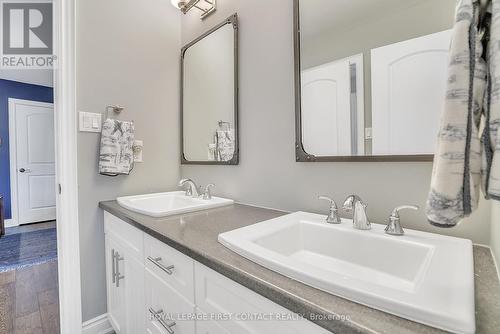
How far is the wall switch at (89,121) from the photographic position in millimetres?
1398

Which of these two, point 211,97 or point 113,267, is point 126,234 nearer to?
point 113,267

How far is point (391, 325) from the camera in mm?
367

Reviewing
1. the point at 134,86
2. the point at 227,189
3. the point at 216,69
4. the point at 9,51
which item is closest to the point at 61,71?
the point at 134,86

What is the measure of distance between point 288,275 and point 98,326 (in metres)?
1.50

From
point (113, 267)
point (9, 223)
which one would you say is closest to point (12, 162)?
point (9, 223)

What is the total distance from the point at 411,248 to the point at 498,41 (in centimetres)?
55

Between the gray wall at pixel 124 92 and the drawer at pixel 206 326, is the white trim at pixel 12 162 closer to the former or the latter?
the gray wall at pixel 124 92

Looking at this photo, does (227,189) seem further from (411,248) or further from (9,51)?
(9,51)

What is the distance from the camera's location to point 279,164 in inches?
47.7

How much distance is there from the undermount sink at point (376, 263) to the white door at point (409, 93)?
301 millimetres

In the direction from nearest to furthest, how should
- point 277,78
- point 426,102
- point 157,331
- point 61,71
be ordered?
point 426,102 → point 157,331 → point 277,78 → point 61,71

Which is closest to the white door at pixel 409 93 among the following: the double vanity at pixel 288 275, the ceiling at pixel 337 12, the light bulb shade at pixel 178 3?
the ceiling at pixel 337 12

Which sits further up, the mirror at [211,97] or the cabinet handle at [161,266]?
the mirror at [211,97]

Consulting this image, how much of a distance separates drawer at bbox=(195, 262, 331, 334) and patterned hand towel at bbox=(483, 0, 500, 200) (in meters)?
0.34
